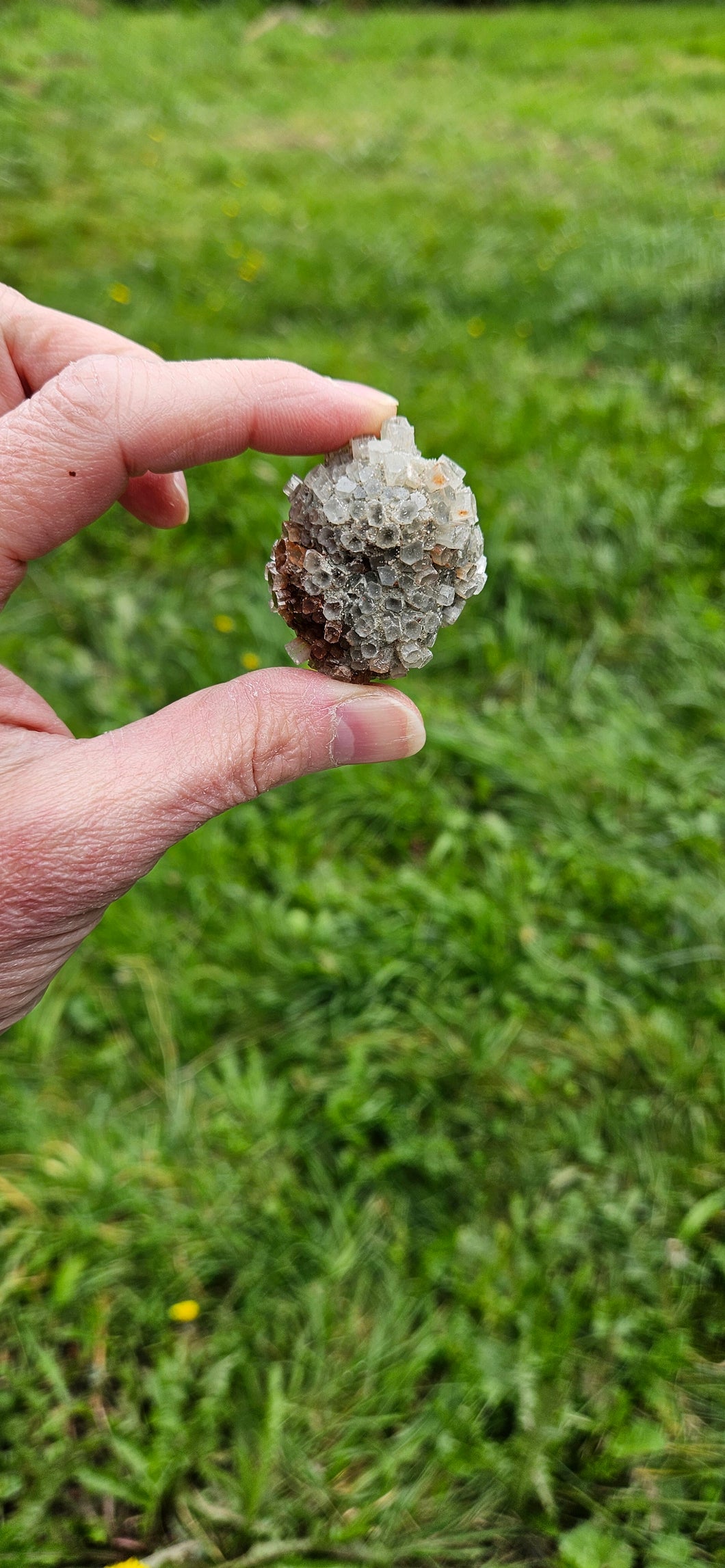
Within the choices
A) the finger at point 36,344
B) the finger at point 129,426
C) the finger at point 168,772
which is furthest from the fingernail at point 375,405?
the finger at point 168,772

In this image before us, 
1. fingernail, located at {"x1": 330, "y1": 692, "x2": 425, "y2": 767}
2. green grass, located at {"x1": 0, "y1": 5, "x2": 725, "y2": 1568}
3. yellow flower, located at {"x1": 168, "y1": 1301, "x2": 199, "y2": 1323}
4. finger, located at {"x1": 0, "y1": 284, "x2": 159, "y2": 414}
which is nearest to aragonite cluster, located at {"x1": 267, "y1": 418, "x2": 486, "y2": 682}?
fingernail, located at {"x1": 330, "y1": 692, "x2": 425, "y2": 767}

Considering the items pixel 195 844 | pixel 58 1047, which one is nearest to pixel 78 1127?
pixel 58 1047

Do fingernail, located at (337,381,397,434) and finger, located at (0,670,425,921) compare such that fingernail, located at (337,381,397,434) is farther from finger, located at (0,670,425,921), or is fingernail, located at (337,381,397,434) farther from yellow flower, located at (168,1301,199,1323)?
yellow flower, located at (168,1301,199,1323)

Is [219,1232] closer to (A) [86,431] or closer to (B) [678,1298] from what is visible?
(B) [678,1298]

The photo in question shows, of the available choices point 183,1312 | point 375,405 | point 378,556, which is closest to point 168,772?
point 378,556

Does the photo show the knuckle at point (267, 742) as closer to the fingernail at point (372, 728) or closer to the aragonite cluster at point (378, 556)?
the fingernail at point (372, 728)

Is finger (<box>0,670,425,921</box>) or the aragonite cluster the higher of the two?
the aragonite cluster
